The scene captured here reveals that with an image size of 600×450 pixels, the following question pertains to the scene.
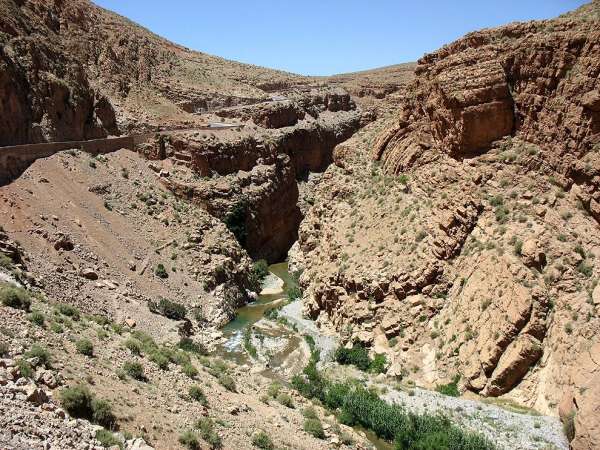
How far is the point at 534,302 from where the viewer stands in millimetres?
21188

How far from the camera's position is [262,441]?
15664mm

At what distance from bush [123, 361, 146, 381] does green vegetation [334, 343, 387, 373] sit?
10.8m

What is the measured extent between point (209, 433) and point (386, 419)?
7.68 metres

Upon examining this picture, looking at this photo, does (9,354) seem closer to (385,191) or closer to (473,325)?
(473,325)

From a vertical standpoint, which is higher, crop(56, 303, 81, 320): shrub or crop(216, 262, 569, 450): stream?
crop(56, 303, 81, 320): shrub

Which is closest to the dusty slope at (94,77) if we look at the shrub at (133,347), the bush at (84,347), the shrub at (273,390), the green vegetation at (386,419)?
the shrub at (133,347)

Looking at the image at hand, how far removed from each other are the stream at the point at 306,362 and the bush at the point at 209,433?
6.93 m

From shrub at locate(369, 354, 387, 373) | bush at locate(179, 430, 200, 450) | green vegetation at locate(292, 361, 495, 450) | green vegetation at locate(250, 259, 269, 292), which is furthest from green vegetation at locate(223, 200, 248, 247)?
bush at locate(179, 430, 200, 450)

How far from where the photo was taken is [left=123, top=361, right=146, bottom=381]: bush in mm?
16828

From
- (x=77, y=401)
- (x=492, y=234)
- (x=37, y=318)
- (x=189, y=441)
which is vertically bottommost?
(x=189, y=441)

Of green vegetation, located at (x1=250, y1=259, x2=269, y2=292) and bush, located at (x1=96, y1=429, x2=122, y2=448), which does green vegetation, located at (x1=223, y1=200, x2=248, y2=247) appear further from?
bush, located at (x1=96, y1=429, x2=122, y2=448)

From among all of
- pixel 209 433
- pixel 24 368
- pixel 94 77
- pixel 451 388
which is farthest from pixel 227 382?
pixel 94 77

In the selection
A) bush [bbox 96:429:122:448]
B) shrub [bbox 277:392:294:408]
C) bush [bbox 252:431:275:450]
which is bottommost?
shrub [bbox 277:392:294:408]

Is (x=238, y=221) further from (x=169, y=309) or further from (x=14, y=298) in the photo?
(x=14, y=298)
